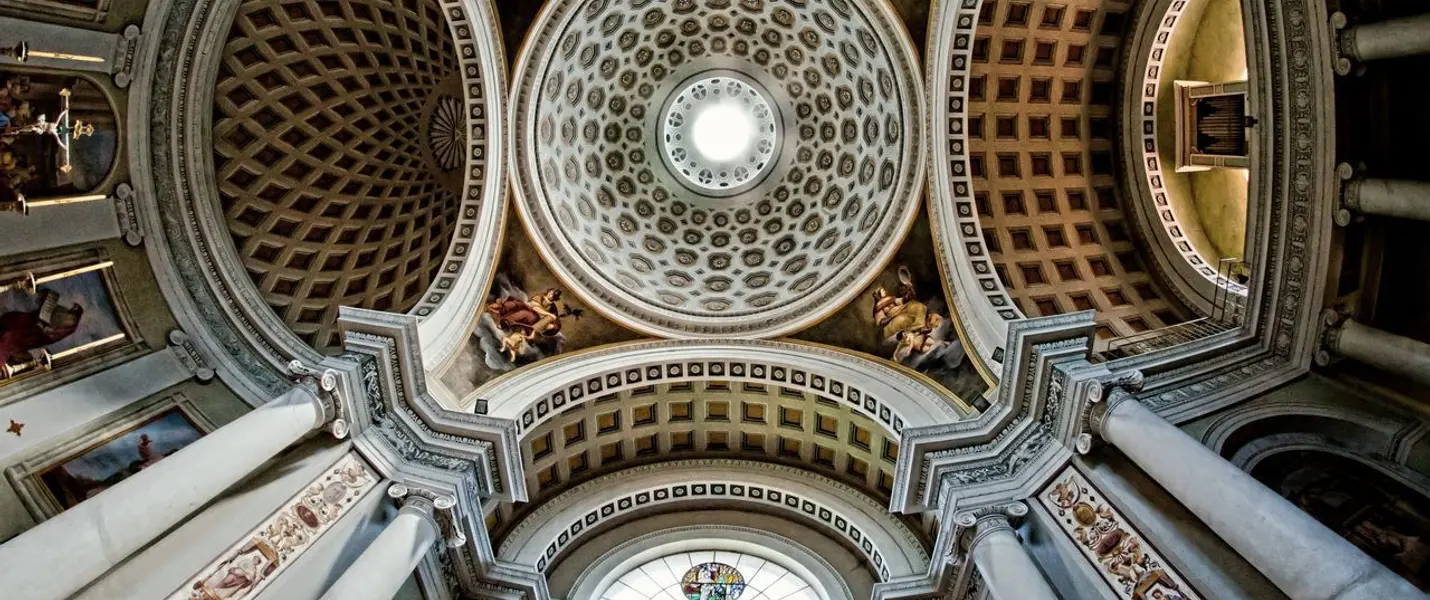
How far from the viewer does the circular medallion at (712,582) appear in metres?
20.1

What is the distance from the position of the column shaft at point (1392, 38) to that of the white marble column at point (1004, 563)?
833cm

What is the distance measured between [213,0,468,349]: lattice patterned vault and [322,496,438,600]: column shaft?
6.15 m

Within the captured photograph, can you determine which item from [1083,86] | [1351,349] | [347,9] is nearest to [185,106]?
[347,9]

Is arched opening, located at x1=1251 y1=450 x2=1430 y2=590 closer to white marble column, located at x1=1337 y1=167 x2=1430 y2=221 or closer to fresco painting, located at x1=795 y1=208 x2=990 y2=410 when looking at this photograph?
white marble column, located at x1=1337 y1=167 x2=1430 y2=221

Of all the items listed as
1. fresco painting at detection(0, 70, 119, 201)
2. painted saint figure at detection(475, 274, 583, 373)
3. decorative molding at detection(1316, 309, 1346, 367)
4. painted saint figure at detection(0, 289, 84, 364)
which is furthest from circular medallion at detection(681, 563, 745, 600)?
fresco painting at detection(0, 70, 119, 201)

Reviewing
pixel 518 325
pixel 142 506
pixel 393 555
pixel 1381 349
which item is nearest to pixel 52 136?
pixel 142 506

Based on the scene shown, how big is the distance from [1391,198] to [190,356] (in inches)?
768

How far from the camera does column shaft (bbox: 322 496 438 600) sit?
12.1m

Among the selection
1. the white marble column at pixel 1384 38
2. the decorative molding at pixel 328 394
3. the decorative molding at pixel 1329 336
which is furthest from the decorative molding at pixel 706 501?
the white marble column at pixel 1384 38

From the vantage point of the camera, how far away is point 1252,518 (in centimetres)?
1021

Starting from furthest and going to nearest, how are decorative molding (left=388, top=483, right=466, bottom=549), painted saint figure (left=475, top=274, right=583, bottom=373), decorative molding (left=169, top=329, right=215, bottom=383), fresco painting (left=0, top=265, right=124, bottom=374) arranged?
painted saint figure (left=475, top=274, right=583, bottom=373) < decorative molding (left=169, top=329, right=215, bottom=383) < decorative molding (left=388, top=483, right=466, bottom=549) < fresco painting (left=0, top=265, right=124, bottom=374)

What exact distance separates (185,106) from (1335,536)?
19472mm

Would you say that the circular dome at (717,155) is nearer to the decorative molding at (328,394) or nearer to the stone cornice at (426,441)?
the stone cornice at (426,441)

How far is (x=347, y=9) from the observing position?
60.0 ft
